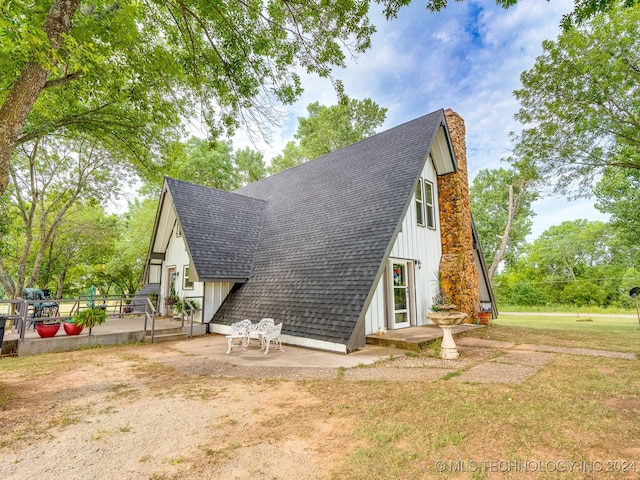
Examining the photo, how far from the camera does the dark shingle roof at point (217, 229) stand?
10234 millimetres

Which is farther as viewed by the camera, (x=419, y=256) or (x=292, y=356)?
(x=419, y=256)

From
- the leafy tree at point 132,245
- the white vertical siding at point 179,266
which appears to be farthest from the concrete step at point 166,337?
the leafy tree at point 132,245

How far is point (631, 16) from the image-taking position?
11422mm

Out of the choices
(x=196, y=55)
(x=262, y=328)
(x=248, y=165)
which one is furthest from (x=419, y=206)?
(x=248, y=165)

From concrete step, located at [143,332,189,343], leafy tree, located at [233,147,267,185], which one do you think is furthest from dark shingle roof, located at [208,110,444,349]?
leafy tree, located at [233,147,267,185]

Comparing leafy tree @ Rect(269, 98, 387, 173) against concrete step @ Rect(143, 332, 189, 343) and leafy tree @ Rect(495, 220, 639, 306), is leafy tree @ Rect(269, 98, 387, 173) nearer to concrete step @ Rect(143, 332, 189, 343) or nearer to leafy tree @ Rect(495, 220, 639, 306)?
concrete step @ Rect(143, 332, 189, 343)

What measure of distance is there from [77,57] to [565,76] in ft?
58.4

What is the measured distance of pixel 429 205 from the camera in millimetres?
11234

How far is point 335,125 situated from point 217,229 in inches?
706

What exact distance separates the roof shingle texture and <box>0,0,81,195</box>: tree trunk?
6.01 metres

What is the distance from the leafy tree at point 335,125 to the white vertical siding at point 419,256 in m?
15.9

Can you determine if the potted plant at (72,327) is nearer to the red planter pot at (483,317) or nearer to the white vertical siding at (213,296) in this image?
the white vertical siding at (213,296)

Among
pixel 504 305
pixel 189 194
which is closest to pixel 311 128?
pixel 189 194

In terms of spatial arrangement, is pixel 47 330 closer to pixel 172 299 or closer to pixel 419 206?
pixel 172 299
